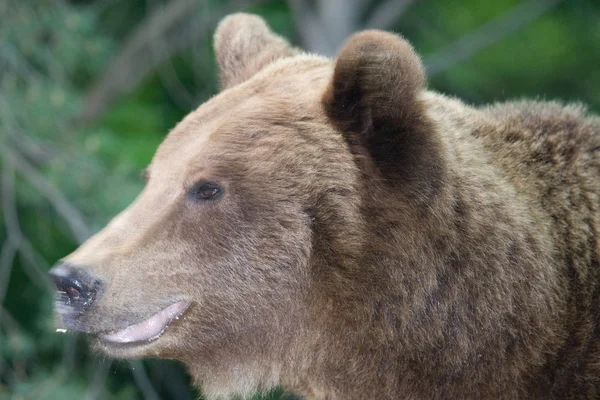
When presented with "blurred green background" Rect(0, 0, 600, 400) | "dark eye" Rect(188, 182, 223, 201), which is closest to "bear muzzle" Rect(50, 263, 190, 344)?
"dark eye" Rect(188, 182, 223, 201)

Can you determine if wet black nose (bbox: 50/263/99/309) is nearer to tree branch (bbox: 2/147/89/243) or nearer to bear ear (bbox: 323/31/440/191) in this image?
bear ear (bbox: 323/31/440/191)

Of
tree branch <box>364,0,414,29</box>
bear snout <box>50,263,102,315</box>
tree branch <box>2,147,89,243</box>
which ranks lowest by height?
tree branch <box>2,147,89,243</box>

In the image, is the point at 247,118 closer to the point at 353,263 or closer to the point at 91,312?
the point at 353,263

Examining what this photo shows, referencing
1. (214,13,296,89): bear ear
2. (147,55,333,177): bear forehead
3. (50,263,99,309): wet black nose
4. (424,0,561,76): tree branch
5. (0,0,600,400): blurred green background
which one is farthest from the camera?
(424,0,561,76): tree branch

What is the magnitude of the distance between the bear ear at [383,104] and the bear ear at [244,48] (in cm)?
81

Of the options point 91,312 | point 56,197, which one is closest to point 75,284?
point 91,312

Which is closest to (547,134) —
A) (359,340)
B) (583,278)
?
(583,278)

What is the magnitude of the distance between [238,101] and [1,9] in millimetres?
4301

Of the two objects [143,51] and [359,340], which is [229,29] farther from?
[143,51]

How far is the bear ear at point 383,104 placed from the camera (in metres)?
3.23

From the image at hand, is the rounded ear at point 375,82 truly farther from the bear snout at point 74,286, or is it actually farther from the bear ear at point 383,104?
the bear snout at point 74,286

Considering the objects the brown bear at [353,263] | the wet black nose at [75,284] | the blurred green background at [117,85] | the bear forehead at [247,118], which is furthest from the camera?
the blurred green background at [117,85]

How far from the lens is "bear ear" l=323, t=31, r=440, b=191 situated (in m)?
3.23

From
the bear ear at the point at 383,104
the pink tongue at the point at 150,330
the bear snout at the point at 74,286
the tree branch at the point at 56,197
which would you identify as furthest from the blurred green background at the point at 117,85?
the bear ear at the point at 383,104
